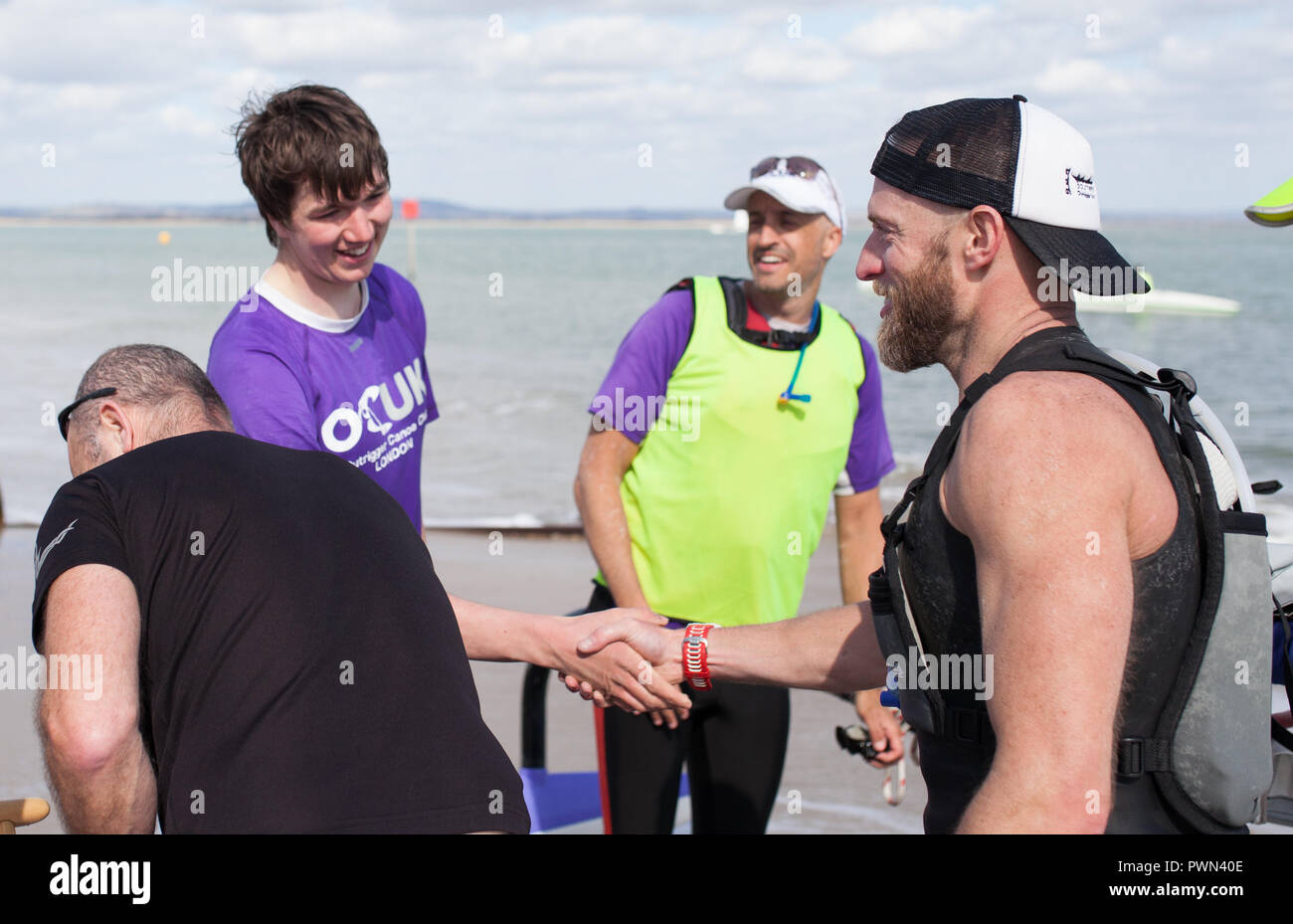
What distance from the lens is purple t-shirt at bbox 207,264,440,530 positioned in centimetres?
289

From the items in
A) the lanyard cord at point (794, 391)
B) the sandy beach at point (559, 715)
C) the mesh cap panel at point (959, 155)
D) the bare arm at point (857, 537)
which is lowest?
the sandy beach at point (559, 715)

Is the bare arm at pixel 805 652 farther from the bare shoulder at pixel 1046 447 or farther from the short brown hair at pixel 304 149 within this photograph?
the short brown hair at pixel 304 149

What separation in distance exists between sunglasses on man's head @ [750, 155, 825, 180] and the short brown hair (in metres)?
1.41

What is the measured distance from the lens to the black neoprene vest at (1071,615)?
1.77 m

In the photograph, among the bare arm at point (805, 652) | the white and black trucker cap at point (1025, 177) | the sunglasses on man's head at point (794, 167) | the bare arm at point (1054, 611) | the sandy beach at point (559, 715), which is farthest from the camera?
the sandy beach at point (559, 715)

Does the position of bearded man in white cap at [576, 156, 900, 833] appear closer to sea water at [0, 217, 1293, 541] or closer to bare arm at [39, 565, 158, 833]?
sea water at [0, 217, 1293, 541]

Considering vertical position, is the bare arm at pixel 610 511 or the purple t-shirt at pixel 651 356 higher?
the purple t-shirt at pixel 651 356

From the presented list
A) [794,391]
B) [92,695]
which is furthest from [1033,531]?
[794,391]

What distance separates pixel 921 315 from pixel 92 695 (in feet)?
4.80

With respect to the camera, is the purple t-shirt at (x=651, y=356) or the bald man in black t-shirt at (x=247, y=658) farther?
the purple t-shirt at (x=651, y=356)

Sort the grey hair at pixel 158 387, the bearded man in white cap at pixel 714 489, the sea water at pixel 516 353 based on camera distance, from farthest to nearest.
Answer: the sea water at pixel 516 353, the bearded man in white cap at pixel 714 489, the grey hair at pixel 158 387

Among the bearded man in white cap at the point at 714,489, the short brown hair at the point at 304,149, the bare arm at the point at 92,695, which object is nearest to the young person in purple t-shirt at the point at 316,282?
the short brown hair at the point at 304,149

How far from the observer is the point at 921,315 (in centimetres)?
209
